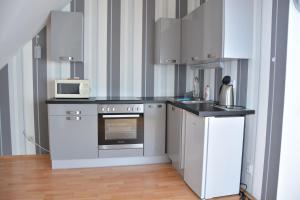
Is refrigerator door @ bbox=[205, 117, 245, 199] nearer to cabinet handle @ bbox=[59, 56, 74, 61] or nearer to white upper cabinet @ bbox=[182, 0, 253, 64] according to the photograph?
white upper cabinet @ bbox=[182, 0, 253, 64]

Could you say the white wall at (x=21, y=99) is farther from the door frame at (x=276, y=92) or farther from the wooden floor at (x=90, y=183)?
the door frame at (x=276, y=92)

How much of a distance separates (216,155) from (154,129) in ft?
3.66

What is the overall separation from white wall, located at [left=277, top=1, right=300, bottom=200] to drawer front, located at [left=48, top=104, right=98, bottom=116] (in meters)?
2.14

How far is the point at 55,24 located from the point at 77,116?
4.05 ft

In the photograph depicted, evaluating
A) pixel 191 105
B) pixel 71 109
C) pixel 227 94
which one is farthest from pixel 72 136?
pixel 227 94

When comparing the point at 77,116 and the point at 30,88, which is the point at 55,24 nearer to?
the point at 30,88

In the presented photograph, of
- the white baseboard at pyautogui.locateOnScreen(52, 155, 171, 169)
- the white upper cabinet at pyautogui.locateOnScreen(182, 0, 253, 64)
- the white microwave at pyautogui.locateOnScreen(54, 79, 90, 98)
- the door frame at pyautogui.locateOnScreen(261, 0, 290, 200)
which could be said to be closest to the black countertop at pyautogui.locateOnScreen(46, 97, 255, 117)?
the white microwave at pyautogui.locateOnScreen(54, 79, 90, 98)

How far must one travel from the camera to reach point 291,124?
6.79ft

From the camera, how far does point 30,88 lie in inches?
137

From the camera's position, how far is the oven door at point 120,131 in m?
3.17

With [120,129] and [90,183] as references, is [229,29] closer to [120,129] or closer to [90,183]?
[120,129]

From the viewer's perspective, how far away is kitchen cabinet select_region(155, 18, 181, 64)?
348 centimetres

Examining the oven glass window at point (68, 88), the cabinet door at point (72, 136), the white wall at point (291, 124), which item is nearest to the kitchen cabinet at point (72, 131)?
the cabinet door at point (72, 136)

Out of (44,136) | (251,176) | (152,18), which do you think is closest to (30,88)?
(44,136)
